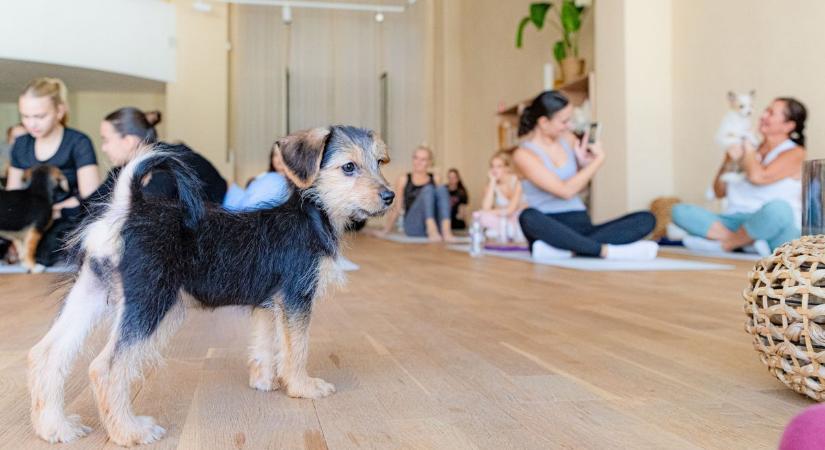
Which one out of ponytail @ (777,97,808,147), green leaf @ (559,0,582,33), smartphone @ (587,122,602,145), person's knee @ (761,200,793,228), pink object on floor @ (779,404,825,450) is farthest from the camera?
green leaf @ (559,0,582,33)

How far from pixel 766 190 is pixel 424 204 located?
117 inches

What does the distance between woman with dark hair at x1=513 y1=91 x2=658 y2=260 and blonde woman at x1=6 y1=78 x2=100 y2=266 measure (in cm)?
224

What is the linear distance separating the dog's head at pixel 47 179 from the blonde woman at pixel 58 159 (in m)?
0.06

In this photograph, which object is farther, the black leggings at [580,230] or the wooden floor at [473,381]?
the black leggings at [580,230]

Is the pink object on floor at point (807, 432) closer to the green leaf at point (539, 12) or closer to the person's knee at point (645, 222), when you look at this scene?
the person's knee at point (645, 222)

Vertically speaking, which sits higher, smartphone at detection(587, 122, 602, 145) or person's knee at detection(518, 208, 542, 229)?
smartphone at detection(587, 122, 602, 145)

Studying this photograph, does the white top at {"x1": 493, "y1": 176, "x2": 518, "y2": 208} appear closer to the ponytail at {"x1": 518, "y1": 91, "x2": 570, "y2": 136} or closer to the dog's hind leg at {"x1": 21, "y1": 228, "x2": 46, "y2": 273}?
the ponytail at {"x1": 518, "y1": 91, "x2": 570, "y2": 136}

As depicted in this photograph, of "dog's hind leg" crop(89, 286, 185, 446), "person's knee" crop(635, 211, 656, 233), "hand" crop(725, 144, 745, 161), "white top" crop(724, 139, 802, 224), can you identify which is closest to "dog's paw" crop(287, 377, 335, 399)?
"dog's hind leg" crop(89, 286, 185, 446)

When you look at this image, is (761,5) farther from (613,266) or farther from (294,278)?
(294,278)

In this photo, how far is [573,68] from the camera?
6.18 metres

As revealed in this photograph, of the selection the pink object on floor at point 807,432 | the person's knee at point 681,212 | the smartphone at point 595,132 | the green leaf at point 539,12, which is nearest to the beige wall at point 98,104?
the green leaf at point 539,12

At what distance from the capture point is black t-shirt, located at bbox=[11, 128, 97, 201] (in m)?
3.60

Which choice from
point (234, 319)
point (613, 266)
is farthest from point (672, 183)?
point (234, 319)

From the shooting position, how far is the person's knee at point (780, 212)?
3.82 meters
